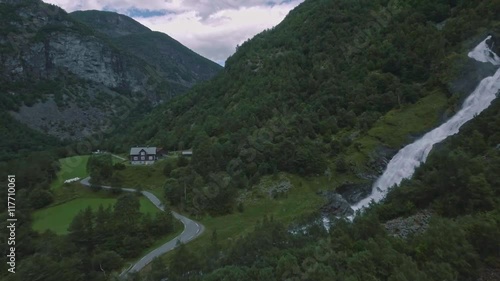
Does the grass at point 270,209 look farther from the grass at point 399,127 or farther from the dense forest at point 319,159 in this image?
the grass at point 399,127

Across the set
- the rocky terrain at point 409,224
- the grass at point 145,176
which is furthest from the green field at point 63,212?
the rocky terrain at point 409,224

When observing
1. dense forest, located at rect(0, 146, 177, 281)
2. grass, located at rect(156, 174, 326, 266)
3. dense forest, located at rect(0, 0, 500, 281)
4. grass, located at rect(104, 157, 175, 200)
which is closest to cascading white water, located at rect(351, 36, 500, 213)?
dense forest, located at rect(0, 0, 500, 281)

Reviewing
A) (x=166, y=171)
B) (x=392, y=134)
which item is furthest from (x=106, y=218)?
(x=392, y=134)

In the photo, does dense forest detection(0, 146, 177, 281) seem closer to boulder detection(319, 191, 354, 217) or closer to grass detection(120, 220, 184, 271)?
grass detection(120, 220, 184, 271)

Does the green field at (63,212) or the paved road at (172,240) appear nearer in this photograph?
the paved road at (172,240)

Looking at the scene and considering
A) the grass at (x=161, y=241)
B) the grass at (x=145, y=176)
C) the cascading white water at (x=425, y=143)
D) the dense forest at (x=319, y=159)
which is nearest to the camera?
the dense forest at (x=319, y=159)

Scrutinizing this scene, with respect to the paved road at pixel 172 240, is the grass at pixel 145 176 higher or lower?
higher

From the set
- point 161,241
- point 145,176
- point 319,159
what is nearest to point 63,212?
point 145,176
